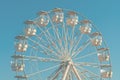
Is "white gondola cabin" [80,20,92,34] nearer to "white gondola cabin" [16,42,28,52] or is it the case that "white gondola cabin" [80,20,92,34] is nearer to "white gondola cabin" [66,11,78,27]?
"white gondola cabin" [66,11,78,27]

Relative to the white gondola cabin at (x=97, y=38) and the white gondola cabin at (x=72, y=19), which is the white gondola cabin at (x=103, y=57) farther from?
the white gondola cabin at (x=72, y=19)

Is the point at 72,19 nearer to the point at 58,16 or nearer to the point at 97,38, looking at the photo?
the point at 58,16

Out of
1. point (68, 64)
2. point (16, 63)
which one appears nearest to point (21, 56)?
point (16, 63)

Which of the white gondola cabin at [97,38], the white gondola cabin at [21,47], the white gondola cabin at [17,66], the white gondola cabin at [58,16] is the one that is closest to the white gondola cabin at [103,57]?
the white gondola cabin at [97,38]

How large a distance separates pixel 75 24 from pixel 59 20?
1759mm

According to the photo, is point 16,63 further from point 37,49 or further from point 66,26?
point 66,26

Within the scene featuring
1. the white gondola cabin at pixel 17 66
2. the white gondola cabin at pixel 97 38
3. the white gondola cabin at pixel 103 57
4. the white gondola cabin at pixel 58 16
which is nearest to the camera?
the white gondola cabin at pixel 17 66

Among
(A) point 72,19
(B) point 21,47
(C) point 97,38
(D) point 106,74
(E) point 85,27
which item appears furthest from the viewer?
(C) point 97,38

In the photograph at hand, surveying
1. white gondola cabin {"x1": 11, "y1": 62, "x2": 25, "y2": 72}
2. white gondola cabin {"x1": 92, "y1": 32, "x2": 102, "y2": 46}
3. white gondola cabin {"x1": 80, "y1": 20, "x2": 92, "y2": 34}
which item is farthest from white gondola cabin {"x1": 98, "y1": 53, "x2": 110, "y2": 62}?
white gondola cabin {"x1": 11, "y1": 62, "x2": 25, "y2": 72}

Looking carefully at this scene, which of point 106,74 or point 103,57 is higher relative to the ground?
point 103,57

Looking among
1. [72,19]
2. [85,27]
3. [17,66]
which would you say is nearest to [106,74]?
[85,27]

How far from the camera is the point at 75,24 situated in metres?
53.3

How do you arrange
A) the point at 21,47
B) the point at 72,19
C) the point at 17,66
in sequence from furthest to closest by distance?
the point at 72,19
the point at 21,47
the point at 17,66

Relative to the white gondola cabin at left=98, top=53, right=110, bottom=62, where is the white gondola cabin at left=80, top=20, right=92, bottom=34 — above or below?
above
